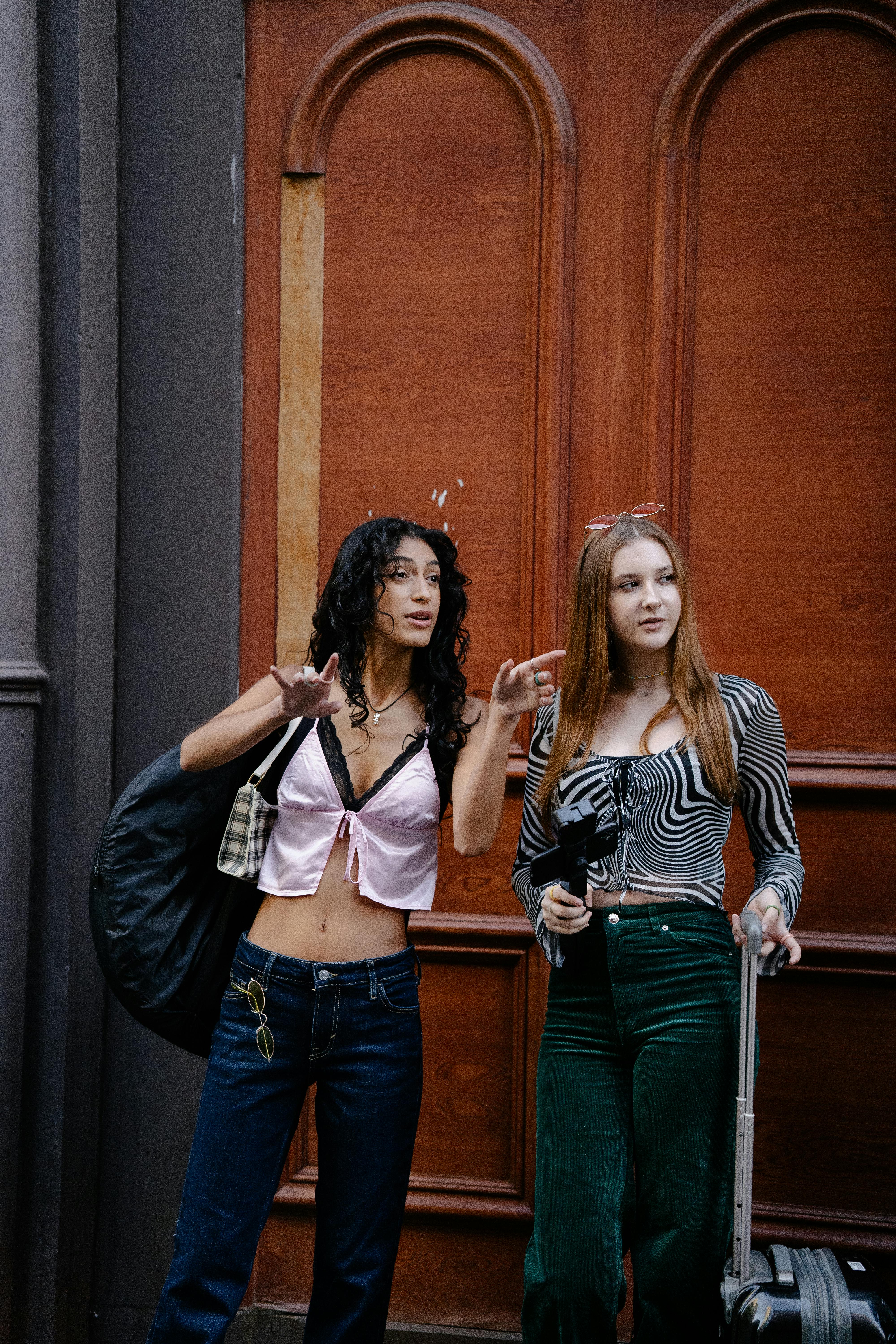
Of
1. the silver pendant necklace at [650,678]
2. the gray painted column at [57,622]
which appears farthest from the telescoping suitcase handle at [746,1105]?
the gray painted column at [57,622]

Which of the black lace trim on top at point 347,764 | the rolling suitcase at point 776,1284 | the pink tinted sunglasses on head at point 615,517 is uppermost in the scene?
the pink tinted sunglasses on head at point 615,517

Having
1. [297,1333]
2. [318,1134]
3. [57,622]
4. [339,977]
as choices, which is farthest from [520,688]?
[297,1333]

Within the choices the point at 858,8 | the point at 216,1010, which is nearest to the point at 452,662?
the point at 216,1010

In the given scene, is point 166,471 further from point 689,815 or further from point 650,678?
point 689,815

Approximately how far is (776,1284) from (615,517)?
56.7 inches

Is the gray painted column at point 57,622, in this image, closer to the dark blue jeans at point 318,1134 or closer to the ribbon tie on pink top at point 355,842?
the dark blue jeans at point 318,1134

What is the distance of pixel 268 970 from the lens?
2.08 m

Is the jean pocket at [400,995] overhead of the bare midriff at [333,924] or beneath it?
beneath

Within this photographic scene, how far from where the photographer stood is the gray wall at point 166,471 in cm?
294

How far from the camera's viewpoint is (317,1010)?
205cm

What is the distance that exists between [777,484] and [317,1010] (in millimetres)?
1776

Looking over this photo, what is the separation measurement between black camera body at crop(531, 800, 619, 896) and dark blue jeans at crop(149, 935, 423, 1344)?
0.38 meters

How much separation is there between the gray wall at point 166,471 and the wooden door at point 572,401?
92mm

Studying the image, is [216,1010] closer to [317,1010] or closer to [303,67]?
[317,1010]
